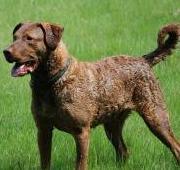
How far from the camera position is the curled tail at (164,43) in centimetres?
815

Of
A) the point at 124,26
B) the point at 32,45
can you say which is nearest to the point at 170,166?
the point at 32,45

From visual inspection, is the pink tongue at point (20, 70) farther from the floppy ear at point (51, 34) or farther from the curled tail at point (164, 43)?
the curled tail at point (164, 43)

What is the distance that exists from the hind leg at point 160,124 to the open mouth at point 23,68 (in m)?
1.62

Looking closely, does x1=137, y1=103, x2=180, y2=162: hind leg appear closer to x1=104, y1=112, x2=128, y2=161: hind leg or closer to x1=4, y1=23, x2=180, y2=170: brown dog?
x1=4, y1=23, x2=180, y2=170: brown dog

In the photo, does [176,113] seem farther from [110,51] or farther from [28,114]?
[110,51]

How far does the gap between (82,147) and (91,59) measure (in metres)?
5.49

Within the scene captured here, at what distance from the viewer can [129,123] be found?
9.34 m

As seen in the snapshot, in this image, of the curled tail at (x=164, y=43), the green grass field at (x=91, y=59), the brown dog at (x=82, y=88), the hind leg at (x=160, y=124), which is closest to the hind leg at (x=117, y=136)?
Result: the brown dog at (x=82, y=88)

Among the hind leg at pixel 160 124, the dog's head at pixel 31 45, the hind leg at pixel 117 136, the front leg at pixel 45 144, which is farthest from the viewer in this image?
the hind leg at pixel 117 136

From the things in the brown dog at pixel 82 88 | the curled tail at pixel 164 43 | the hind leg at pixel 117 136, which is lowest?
the hind leg at pixel 117 136

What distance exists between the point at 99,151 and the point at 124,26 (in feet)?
23.3

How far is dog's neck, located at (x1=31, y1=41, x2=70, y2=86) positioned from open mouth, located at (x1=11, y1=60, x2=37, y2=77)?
16cm

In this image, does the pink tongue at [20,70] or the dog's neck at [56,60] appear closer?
the pink tongue at [20,70]

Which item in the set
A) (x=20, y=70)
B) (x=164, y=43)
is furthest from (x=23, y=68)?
(x=164, y=43)
